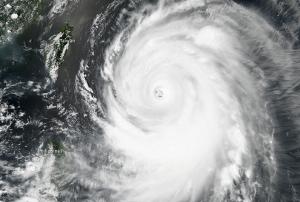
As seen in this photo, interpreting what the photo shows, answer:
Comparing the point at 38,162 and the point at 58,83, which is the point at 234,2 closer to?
the point at 58,83

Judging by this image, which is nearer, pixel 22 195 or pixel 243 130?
pixel 22 195

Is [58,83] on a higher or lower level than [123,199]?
higher

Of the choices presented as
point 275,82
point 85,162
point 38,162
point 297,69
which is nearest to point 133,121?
point 85,162

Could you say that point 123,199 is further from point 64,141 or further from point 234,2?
point 234,2

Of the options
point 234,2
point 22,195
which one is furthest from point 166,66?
point 22,195

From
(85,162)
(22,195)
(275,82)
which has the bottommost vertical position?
(22,195)

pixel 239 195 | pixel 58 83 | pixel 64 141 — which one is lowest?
pixel 239 195
